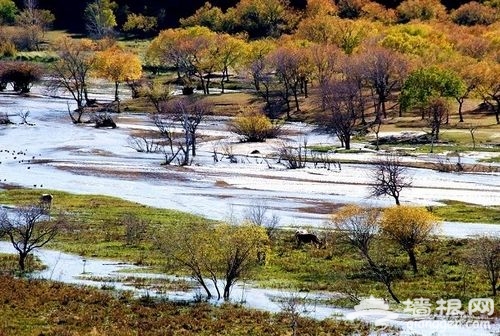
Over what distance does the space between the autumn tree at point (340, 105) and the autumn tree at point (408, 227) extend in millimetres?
49155

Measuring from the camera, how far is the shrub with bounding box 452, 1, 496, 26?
17838cm

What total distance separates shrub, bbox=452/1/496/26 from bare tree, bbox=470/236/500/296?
143787 mm

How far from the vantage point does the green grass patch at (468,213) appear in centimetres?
5738

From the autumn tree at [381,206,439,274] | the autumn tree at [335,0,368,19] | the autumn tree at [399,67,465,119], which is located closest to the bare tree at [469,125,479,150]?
the autumn tree at [399,67,465,119]

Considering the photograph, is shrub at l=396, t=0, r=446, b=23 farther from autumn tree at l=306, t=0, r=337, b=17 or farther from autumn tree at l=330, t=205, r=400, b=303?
autumn tree at l=330, t=205, r=400, b=303

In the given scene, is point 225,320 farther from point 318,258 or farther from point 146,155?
point 146,155

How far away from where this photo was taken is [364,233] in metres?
45.0

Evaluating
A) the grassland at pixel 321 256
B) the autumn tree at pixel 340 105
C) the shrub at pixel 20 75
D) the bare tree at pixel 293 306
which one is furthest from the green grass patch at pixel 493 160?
the shrub at pixel 20 75

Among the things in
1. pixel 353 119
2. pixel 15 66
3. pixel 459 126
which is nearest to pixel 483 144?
pixel 459 126

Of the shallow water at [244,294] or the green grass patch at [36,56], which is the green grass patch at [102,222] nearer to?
the shallow water at [244,294]

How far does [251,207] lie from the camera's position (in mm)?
61469

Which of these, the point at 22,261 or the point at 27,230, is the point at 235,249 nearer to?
the point at 27,230

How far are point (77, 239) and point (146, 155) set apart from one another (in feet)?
128

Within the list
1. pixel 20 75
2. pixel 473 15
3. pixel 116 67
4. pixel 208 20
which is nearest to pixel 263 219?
pixel 116 67
